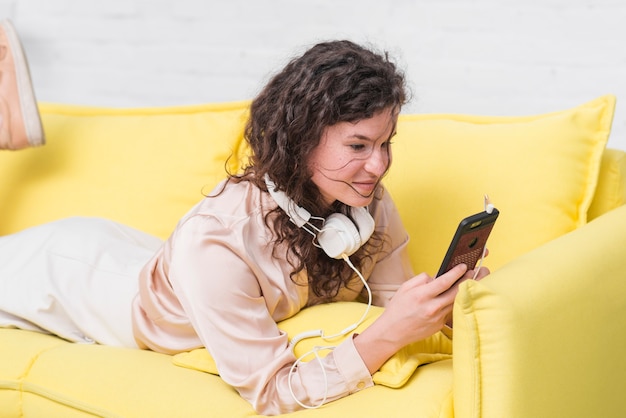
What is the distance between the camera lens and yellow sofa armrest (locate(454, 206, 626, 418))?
1180 mm

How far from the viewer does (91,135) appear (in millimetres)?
2209

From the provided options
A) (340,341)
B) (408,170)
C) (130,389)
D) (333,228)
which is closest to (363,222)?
(333,228)

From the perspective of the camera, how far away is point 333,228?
151 cm

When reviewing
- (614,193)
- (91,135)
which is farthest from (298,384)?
(91,135)

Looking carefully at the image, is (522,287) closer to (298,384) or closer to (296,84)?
(298,384)

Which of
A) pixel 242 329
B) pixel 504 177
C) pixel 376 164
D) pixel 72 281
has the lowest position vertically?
pixel 72 281

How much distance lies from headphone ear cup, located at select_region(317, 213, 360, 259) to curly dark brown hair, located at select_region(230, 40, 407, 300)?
0.05 meters

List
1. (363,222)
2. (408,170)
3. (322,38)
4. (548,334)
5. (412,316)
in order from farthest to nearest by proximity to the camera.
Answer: (322,38) < (408,170) < (363,222) < (412,316) < (548,334)

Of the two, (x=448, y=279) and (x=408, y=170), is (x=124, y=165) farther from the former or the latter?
(x=448, y=279)

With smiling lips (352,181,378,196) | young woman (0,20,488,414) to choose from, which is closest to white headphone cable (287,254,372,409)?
young woman (0,20,488,414)

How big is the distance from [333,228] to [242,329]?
0.73ft

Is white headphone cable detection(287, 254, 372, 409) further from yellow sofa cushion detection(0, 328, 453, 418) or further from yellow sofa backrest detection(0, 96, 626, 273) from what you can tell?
yellow sofa backrest detection(0, 96, 626, 273)

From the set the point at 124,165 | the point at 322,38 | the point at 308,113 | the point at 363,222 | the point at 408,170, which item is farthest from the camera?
the point at 322,38

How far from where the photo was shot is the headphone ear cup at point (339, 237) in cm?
150
